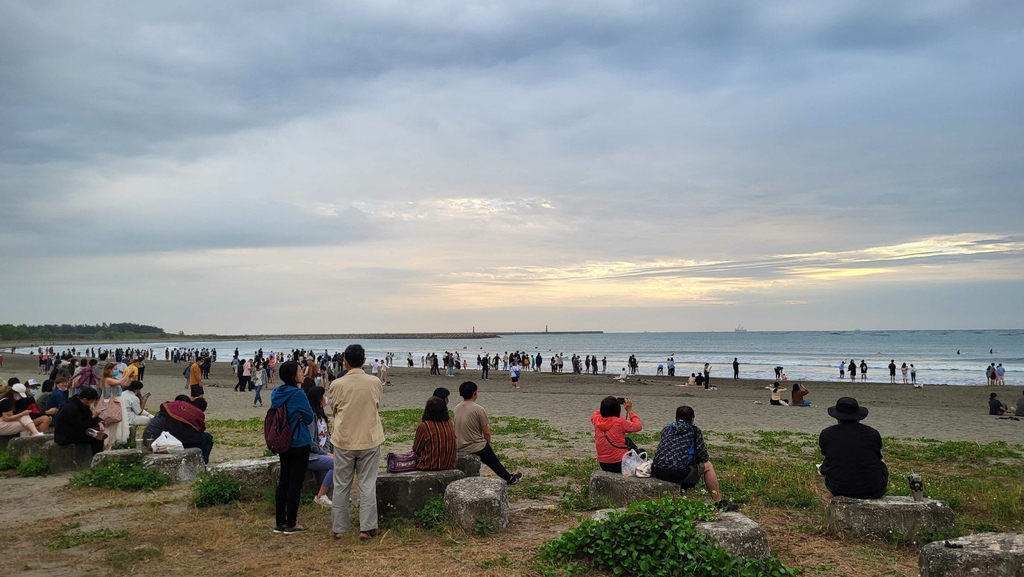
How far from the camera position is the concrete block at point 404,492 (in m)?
6.71

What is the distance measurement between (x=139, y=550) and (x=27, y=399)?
755cm

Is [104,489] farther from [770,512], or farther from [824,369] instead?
[824,369]

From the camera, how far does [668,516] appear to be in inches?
213

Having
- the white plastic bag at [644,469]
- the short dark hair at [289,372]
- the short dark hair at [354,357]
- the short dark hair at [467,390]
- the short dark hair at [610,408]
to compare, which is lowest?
the white plastic bag at [644,469]

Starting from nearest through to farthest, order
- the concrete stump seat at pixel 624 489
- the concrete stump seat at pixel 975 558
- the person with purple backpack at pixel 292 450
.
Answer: the concrete stump seat at pixel 975 558, the person with purple backpack at pixel 292 450, the concrete stump seat at pixel 624 489

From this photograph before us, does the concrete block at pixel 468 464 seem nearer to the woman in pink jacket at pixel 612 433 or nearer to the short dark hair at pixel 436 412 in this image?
the short dark hair at pixel 436 412

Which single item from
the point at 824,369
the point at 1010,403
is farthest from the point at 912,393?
the point at 824,369

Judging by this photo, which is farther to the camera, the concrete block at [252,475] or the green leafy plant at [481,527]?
the concrete block at [252,475]

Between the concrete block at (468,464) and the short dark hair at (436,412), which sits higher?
the short dark hair at (436,412)

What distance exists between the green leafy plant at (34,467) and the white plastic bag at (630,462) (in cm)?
830

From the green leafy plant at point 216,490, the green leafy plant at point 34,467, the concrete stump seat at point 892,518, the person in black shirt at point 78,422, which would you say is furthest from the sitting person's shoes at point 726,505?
the green leafy plant at point 34,467

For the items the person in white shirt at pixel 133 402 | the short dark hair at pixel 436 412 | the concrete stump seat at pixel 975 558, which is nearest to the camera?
the concrete stump seat at pixel 975 558

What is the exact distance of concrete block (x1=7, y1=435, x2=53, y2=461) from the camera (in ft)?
32.2

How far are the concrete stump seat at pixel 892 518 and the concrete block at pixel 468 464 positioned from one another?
160 inches
